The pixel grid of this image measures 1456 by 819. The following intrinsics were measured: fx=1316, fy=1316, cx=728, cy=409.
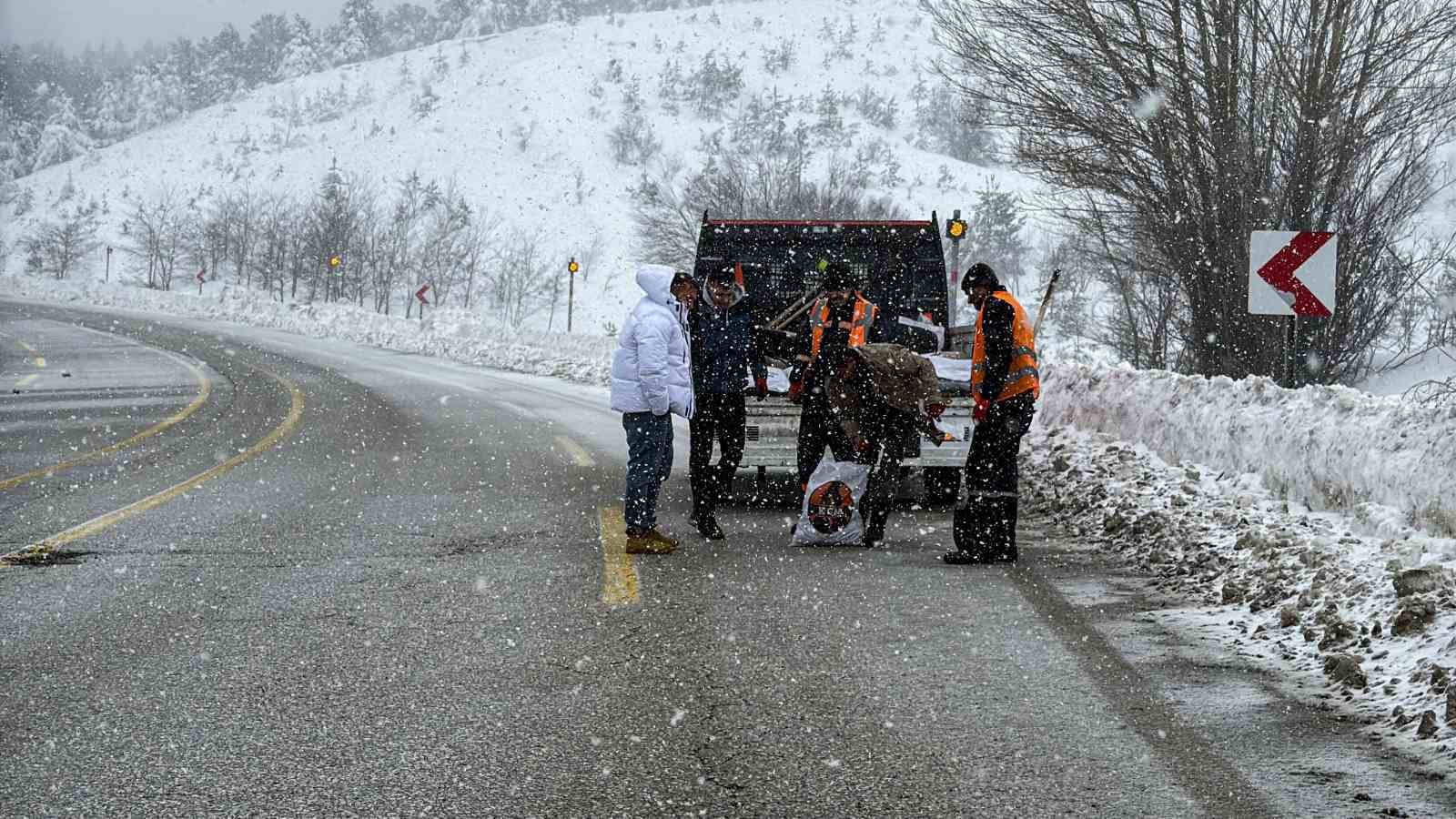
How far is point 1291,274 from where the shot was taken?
37.3 feet

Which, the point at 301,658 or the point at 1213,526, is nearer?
the point at 301,658

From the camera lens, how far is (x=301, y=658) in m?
5.59

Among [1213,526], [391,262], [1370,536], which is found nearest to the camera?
[1370,536]

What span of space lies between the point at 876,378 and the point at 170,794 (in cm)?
578

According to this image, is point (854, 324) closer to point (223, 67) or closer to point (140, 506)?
point (140, 506)

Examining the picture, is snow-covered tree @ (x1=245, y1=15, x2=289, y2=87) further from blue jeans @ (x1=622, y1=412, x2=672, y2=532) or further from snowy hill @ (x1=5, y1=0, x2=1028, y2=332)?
blue jeans @ (x1=622, y1=412, x2=672, y2=532)

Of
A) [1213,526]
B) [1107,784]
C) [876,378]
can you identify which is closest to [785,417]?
[876,378]

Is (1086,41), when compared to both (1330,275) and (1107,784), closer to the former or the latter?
(1330,275)

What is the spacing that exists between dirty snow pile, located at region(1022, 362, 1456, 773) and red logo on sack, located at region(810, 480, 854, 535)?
1.78 m

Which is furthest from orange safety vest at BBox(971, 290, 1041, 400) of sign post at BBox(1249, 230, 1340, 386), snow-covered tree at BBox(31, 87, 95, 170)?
snow-covered tree at BBox(31, 87, 95, 170)

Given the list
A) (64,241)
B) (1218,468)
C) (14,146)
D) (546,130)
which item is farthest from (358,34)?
(1218,468)

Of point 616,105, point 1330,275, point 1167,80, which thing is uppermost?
point 616,105

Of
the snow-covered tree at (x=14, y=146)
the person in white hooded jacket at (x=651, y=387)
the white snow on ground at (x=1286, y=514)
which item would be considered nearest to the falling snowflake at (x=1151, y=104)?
the white snow on ground at (x=1286, y=514)

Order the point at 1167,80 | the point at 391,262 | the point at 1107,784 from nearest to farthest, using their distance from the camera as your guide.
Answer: the point at 1107,784, the point at 1167,80, the point at 391,262
